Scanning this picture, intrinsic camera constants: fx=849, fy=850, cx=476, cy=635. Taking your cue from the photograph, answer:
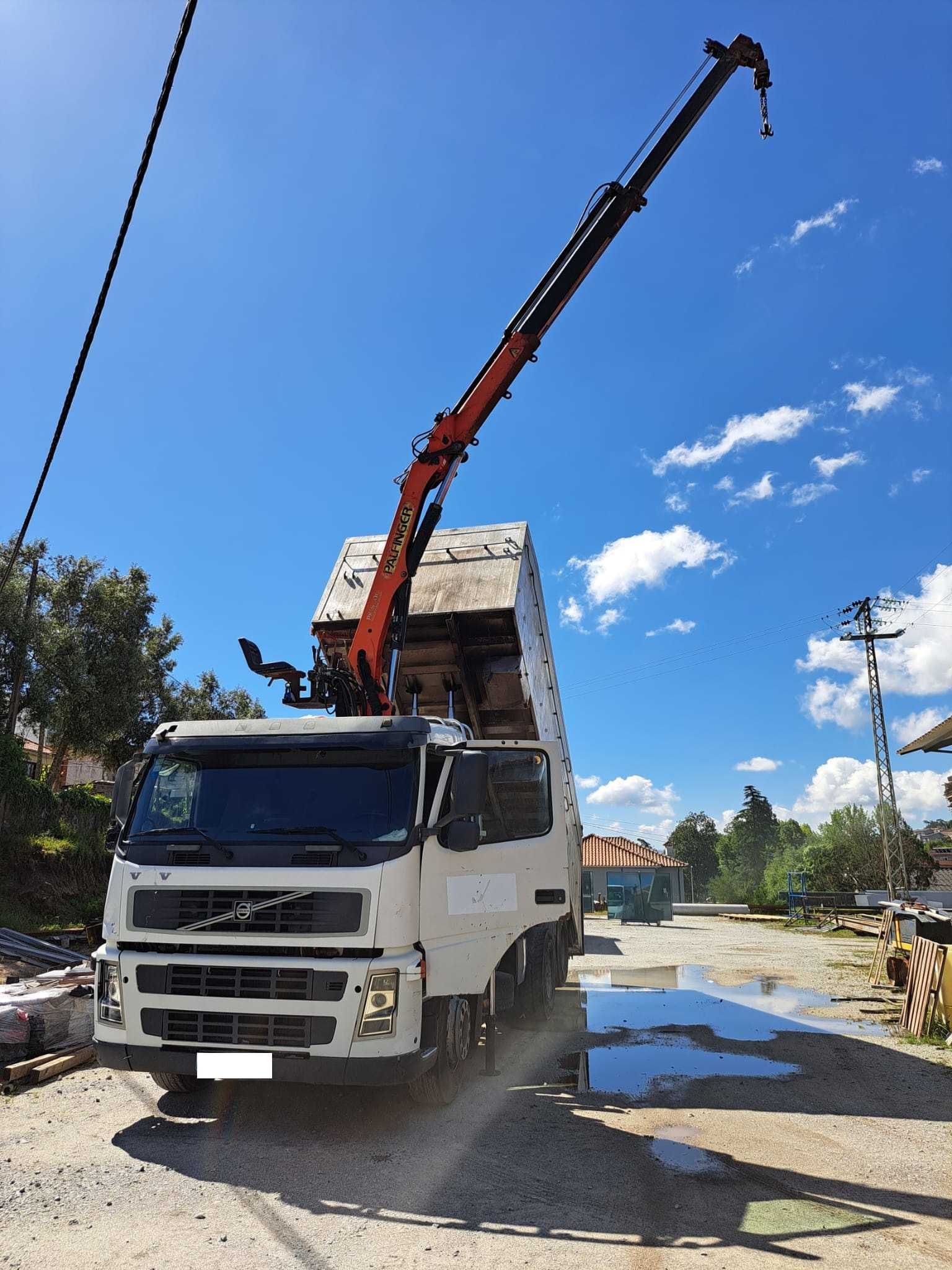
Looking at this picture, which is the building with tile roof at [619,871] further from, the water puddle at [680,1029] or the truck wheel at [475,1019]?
the truck wheel at [475,1019]

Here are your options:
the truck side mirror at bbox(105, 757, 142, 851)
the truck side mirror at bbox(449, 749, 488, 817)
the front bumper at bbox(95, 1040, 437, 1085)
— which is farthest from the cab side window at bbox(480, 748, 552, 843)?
the truck side mirror at bbox(105, 757, 142, 851)

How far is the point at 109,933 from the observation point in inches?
202

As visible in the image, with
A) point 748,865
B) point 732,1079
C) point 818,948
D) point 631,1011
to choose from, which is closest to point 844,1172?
point 732,1079

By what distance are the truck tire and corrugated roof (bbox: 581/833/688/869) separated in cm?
3798

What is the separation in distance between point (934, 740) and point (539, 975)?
1126 centimetres

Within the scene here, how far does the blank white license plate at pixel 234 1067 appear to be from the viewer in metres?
4.64

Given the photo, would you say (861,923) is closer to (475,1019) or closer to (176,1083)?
(475,1019)

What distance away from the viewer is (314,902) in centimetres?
479

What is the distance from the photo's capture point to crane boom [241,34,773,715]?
8094 millimetres

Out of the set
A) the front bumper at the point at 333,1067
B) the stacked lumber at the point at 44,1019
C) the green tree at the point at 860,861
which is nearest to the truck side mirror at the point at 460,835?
the front bumper at the point at 333,1067

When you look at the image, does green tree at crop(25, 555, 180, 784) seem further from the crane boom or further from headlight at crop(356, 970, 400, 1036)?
headlight at crop(356, 970, 400, 1036)

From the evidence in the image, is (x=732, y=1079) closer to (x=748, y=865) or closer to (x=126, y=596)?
(x=126, y=596)

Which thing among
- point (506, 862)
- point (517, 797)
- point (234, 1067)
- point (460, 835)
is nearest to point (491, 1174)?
point (234, 1067)

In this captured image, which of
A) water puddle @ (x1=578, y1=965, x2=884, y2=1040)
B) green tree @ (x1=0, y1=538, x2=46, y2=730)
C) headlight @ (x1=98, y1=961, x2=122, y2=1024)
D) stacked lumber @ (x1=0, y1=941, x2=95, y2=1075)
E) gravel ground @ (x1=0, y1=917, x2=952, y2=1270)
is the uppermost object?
green tree @ (x1=0, y1=538, x2=46, y2=730)
